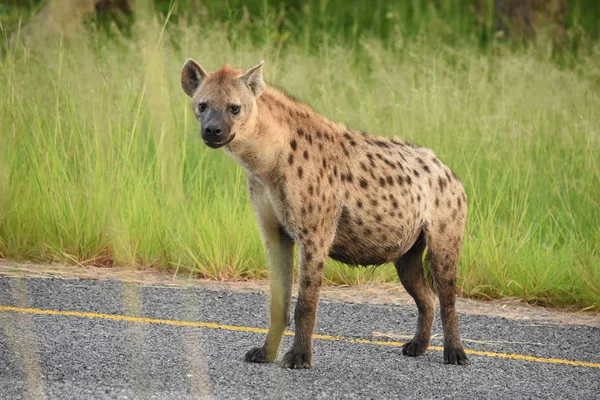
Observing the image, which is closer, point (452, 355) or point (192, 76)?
point (192, 76)

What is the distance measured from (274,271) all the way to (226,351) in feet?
1.79

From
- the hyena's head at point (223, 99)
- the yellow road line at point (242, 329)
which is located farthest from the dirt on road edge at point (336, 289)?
the hyena's head at point (223, 99)

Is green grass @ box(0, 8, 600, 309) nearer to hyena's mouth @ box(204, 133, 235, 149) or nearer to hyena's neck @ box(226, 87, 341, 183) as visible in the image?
hyena's neck @ box(226, 87, 341, 183)

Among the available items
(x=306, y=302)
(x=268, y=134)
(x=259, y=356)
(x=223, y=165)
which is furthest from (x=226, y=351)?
(x=223, y=165)

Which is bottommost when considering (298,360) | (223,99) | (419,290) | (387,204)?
(298,360)

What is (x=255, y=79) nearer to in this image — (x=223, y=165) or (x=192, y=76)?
(x=192, y=76)

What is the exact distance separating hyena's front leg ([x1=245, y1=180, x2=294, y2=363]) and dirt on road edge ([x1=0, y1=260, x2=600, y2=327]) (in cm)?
149

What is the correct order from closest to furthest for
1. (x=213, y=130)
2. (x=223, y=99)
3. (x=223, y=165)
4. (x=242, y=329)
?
(x=213, y=130)
(x=223, y=99)
(x=242, y=329)
(x=223, y=165)

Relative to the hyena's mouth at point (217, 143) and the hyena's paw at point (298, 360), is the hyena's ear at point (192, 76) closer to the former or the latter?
the hyena's mouth at point (217, 143)

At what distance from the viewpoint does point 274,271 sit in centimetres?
584

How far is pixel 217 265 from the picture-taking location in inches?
311

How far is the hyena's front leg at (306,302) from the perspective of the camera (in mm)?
5582

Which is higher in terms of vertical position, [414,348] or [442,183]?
[442,183]

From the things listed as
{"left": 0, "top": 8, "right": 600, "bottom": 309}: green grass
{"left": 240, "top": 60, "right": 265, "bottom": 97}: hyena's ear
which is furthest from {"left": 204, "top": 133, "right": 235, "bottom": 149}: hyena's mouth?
{"left": 0, "top": 8, "right": 600, "bottom": 309}: green grass
